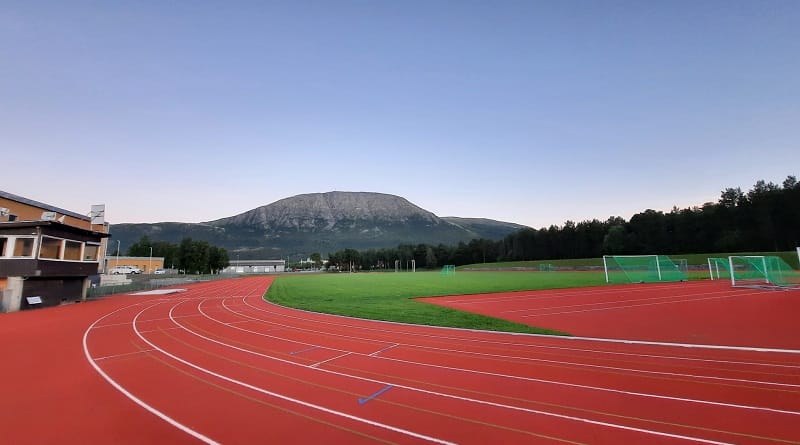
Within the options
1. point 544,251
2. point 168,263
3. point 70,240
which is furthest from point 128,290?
point 544,251

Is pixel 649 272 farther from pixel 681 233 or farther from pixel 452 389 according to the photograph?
pixel 681 233

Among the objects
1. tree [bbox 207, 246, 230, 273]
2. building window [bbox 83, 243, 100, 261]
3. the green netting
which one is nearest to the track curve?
building window [bbox 83, 243, 100, 261]

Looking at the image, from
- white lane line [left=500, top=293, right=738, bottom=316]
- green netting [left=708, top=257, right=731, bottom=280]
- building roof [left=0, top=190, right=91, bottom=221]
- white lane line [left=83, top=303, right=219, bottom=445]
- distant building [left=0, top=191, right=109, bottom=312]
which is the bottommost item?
white lane line [left=500, top=293, right=738, bottom=316]

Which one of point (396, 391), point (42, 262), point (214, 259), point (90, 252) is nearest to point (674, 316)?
point (396, 391)

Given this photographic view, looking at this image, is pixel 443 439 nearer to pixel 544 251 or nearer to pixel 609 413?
pixel 609 413

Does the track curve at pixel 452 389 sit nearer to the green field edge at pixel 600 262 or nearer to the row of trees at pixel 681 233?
the green field edge at pixel 600 262

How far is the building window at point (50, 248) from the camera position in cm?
2412

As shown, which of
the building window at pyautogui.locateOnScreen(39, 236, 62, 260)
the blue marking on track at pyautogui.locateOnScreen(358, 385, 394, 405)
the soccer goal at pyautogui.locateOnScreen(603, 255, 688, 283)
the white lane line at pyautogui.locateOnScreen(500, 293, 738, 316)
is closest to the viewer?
the blue marking on track at pyautogui.locateOnScreen(358, 385, 394, 405)

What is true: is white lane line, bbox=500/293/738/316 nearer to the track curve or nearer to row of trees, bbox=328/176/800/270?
the track curve

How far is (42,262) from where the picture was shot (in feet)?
76.9

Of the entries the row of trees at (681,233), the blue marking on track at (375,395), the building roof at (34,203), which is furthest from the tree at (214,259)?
the blue marking on track at (375,395)

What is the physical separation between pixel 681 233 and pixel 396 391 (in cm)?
9834

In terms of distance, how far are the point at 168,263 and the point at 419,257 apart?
270ft

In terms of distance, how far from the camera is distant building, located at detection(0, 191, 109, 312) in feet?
74.9
